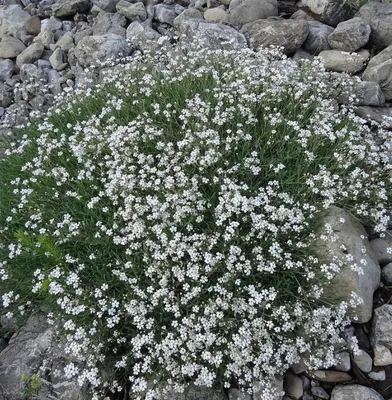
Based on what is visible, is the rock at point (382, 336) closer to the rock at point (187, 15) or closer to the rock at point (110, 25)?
the rock at point (187, 15)

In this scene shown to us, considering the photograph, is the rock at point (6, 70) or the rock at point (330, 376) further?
the rock at point (6, 70)

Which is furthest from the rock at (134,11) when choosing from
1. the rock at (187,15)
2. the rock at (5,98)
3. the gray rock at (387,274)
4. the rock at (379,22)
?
the gray rock at (387,274)

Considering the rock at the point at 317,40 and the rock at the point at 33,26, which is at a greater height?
the rock at the point at 33,26

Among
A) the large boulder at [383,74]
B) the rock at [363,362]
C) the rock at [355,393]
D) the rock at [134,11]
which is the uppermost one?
the rock at [134,11]

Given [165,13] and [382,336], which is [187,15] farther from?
[382,336]

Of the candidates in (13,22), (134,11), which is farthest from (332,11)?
(13,22)
